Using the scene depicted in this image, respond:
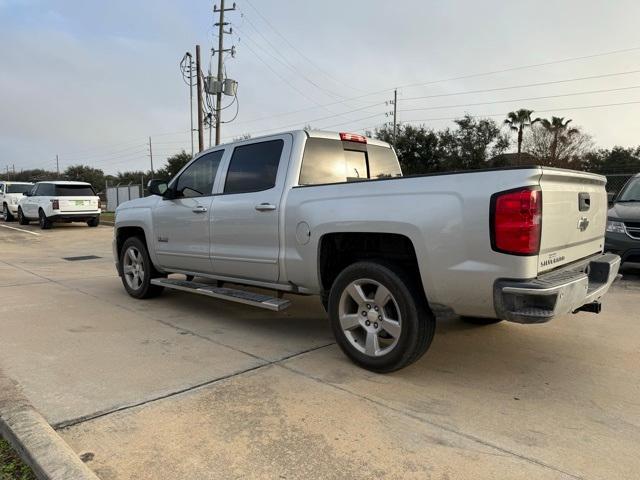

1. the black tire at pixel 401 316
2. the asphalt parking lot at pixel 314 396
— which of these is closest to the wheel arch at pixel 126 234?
the asphalt parking lot at pixel 314 396

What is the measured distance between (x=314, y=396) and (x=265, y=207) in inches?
73.8

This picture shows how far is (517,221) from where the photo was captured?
3.18 metres

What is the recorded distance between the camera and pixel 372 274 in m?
3.92

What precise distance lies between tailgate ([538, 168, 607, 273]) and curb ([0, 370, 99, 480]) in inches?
116

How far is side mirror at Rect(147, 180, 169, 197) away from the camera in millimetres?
6168

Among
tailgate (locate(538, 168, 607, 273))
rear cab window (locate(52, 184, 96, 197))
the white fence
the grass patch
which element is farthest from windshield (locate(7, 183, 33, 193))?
tailgate (locate(538, 168, 607, 273))

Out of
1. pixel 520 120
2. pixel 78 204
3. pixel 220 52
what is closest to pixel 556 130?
pixel 520 120

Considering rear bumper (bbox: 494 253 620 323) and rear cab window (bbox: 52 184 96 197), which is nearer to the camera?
rear bumper (bbox: 494 253 620 323)

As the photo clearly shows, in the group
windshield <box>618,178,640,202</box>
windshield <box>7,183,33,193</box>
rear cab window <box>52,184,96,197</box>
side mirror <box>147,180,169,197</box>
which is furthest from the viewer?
windshield <box>7,183,33,193</box>

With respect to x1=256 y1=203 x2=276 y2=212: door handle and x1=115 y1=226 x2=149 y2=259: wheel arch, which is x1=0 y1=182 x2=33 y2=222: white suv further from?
x1=256 y1=203 x2=276 y2=212: door handle

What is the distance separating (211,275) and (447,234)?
304cm

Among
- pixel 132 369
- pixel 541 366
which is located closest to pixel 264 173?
pixel 132 369

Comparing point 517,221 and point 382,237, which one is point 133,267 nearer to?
point 382,237

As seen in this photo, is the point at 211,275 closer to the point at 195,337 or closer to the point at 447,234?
the point at 195,337
